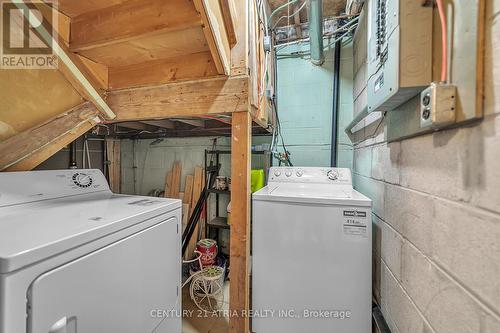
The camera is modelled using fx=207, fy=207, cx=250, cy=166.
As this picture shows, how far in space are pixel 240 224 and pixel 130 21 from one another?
4.25 feet

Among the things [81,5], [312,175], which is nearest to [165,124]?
[81,5]

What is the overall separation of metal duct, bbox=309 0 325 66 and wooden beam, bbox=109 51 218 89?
1.04m

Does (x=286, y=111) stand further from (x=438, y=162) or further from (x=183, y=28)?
(x=438, y=162)

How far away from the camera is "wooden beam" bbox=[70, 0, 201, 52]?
105 centimetres

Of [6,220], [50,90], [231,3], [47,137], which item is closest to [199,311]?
[6,220]

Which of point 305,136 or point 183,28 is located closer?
point 183,28

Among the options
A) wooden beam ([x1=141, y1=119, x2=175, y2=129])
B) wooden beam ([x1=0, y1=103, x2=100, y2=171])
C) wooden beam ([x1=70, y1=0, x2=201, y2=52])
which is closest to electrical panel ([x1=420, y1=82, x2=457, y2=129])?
wooden beam ([x1=70, y1=0, x2=201, y2=52])

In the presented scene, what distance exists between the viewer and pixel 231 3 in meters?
1.16

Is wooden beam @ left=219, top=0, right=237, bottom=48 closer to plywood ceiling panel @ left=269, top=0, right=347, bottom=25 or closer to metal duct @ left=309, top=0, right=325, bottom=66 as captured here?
metal duct @ left=309, top=0, right=325, bottom=66

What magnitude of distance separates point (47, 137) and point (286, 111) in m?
2.12

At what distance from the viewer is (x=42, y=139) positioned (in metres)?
1.20

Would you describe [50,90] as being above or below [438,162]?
above

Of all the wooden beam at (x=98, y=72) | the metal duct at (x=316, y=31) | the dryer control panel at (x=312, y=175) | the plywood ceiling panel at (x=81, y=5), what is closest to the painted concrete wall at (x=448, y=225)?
the dryer control panel at (x=312, y=175)

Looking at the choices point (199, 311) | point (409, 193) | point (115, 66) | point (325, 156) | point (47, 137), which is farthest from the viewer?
point (325, 156)
